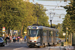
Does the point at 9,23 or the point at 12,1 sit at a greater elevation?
the point at 12,1

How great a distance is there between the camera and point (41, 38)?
35000mm

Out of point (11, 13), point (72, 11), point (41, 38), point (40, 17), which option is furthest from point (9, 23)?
point (40, 17)

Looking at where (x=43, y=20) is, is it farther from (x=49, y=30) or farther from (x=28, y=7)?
(x=49, y=30)

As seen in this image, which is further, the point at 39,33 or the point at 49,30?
the point at 49,30

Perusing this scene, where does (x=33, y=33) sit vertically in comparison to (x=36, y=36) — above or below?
above

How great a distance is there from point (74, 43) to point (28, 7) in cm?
4936

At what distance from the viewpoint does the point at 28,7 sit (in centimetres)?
8800

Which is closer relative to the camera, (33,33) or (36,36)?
(36,36)

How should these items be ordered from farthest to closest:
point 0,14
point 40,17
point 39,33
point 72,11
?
point 40,17, point 0,14, point 39,33, point 72,11

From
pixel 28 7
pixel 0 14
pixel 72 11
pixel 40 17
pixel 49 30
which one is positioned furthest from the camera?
pixel 40 17

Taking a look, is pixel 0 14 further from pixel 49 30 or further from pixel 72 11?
pixel 72 11

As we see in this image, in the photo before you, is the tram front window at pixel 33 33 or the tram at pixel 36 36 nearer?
the tram at pixel 36 36

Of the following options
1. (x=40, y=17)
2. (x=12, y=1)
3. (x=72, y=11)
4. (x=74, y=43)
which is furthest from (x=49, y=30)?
(x=40, y=17)

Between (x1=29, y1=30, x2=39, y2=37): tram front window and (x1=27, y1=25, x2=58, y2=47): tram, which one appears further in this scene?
(x1=29, y1=30, x2=39, y2=37): tram front window
